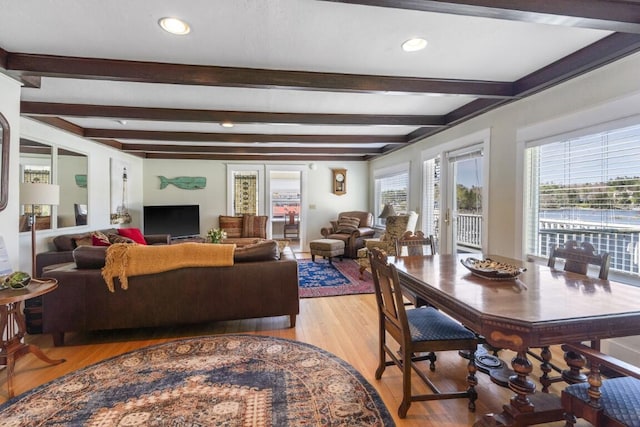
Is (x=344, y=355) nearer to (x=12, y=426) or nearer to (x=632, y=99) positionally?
(x=12, y=426)

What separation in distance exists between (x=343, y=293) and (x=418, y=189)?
240 centimetres

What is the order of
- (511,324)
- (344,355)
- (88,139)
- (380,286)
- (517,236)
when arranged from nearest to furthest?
(511,324) < (380,286) < (344,355) < (517,236) < (88,139)

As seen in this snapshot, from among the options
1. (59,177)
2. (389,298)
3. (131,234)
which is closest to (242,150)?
(131,234)

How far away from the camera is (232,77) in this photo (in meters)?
2.61

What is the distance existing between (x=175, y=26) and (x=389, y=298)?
2216mm

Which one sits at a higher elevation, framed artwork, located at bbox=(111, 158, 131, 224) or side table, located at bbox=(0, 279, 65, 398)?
framed artwork, located at bbox=(111, 158, 131, 224)

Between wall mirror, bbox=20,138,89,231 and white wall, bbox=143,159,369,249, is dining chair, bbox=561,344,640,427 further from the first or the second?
white wall, bbox=143,159,369,249

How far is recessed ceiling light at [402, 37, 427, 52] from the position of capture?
2160 millimetres

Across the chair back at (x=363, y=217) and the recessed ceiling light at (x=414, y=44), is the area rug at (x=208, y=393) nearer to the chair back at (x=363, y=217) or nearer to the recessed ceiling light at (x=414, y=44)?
the recessed ceiling light at (x=414, y=44)

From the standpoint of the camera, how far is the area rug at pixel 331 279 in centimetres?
415

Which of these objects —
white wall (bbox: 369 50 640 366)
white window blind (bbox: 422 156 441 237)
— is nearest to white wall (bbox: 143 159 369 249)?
white window blind (bbox: 422 156 441 237)

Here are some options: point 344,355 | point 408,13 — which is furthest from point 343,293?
point 408,13

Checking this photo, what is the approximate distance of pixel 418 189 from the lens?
5.29 metres

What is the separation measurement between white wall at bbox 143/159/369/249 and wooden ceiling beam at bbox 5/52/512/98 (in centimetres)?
465
